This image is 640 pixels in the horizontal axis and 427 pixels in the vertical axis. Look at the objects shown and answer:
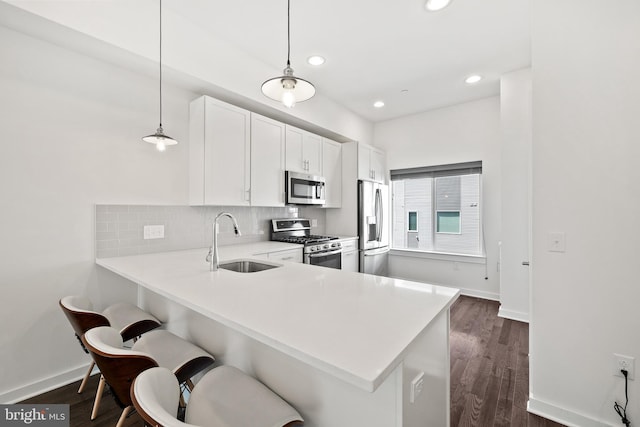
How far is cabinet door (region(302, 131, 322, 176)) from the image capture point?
382 centimetres

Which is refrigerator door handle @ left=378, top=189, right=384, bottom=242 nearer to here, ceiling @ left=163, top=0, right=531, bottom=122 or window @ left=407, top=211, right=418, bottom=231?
window @ left=407, top=211, right=418, bottom=231

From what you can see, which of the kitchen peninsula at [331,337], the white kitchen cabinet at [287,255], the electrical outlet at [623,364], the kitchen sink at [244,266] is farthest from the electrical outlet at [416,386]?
the white kitchen cabinet at [287,255]

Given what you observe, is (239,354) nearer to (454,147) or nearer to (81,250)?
(81,250)

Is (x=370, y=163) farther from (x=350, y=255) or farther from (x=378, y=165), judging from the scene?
(x=350, y=255)

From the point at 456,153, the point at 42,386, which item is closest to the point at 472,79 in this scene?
the point at 456,153

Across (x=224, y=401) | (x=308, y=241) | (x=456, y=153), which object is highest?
(x=456, y=153)

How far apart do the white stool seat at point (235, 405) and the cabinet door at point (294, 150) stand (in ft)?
8.91

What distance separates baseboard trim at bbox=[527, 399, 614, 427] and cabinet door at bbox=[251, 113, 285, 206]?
286cm

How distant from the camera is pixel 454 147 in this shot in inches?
175

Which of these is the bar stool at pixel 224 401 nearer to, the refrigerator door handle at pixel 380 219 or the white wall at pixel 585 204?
the white wall at pixel 585 204

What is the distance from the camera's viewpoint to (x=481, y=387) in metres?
2.11

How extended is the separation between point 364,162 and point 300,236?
1.58 m

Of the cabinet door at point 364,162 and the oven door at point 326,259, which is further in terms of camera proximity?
the cabinet door at point 364,162

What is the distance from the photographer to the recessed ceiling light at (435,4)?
2213mm
